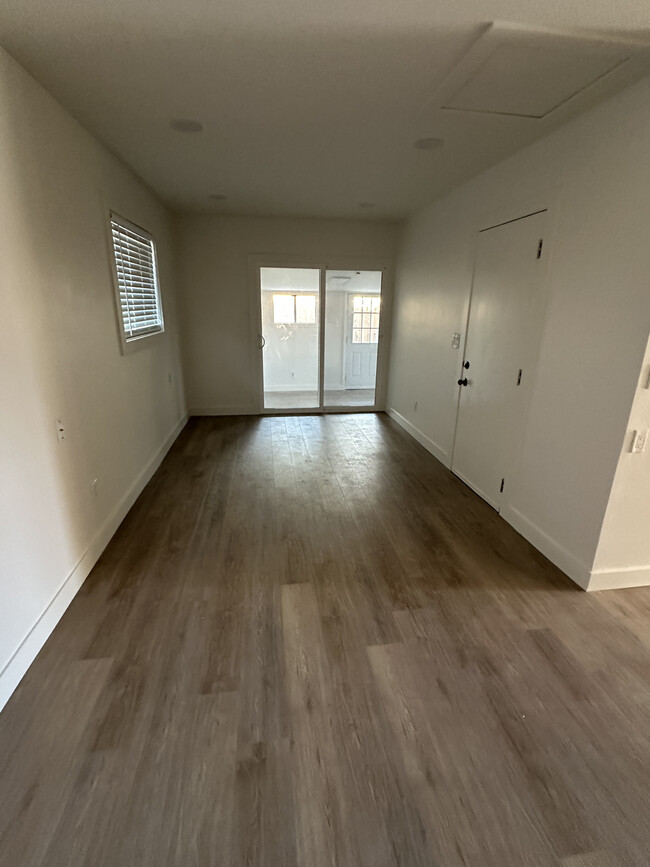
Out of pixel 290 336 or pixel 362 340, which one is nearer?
pixel 290 336

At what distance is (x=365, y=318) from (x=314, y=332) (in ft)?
3.08

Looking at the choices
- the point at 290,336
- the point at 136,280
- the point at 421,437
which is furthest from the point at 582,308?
the point at 290,336

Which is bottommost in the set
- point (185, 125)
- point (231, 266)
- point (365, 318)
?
point (365, 318)

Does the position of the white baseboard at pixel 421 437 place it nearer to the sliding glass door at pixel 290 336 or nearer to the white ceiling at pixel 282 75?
the sliding glass door at pixel 290 336

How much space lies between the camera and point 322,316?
5.39 metres

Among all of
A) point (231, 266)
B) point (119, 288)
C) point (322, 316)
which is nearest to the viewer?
point (119, 288)

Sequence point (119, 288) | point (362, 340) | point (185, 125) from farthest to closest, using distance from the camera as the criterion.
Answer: point (362, 340) < point (119, 288) < point (185, 125)

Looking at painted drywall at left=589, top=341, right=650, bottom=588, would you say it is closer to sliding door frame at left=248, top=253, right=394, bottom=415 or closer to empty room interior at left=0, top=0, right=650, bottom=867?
empty room interior at left=0, top=0, right=650, bottom=867

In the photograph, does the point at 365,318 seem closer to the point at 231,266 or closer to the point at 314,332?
the point at 314,332

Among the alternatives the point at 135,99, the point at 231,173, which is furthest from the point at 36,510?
the point at 231,173

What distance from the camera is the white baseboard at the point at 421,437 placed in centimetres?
400

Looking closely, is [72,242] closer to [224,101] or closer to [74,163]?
[74,163]

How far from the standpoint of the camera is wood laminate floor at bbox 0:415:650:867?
3.83ft

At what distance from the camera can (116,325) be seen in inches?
113
